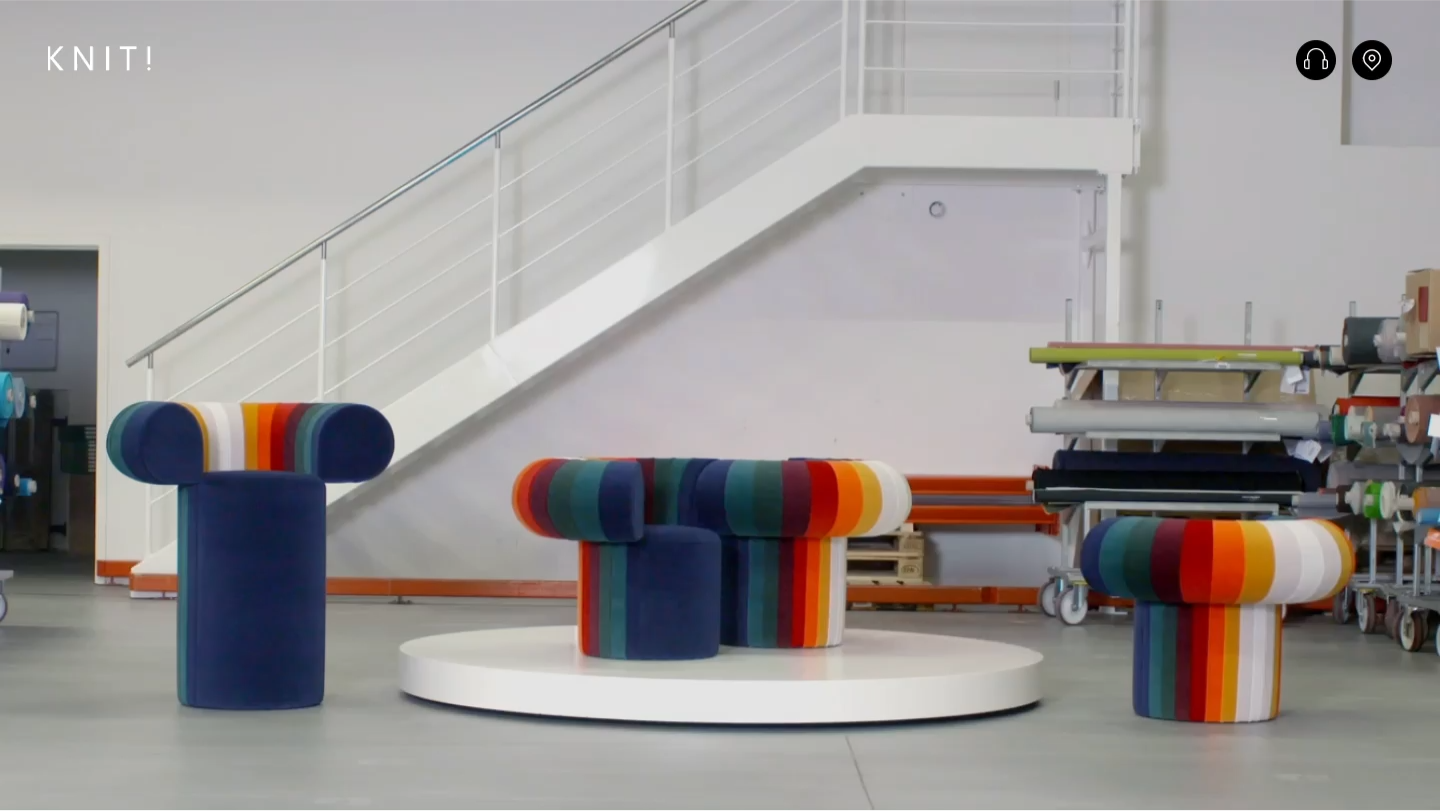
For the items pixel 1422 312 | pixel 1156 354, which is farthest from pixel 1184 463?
pixel 1422 312

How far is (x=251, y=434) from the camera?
4426mm

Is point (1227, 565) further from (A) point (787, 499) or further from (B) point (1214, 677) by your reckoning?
(A) point (787, 499)

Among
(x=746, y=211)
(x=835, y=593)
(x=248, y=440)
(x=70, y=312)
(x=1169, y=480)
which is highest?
(x=746, y=211)

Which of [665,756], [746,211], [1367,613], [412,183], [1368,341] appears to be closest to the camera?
[665,756]

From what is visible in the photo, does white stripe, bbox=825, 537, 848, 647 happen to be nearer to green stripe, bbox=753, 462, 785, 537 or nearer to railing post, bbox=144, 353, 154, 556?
green stripe, bbox=753, 462, 785, 537

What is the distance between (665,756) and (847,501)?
1205 mm

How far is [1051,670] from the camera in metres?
5.50

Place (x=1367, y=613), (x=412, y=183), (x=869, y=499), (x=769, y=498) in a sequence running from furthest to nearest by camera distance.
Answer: (x=412, y=183), (x=1367, y=613), (x=869, y=499), (x=769, y=498)

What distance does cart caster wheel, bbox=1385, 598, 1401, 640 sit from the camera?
22.0ft

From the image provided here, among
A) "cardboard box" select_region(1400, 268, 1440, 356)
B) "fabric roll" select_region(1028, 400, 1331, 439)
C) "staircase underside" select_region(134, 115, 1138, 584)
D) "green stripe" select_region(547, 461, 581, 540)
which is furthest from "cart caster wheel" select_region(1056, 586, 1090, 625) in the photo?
"green stripe" select_region(547, 461, 581, 540)

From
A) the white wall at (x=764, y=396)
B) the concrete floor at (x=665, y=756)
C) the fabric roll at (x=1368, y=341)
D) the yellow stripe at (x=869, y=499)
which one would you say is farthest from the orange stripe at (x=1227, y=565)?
the white wall at (x=764, y=396)

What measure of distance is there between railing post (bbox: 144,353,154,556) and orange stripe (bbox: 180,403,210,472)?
11.8ft

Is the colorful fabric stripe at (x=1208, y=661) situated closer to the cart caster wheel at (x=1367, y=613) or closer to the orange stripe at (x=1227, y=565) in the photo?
the orange stripe at (x=1227, y=565)

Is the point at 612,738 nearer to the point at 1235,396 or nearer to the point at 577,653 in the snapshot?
the point at 577,653
